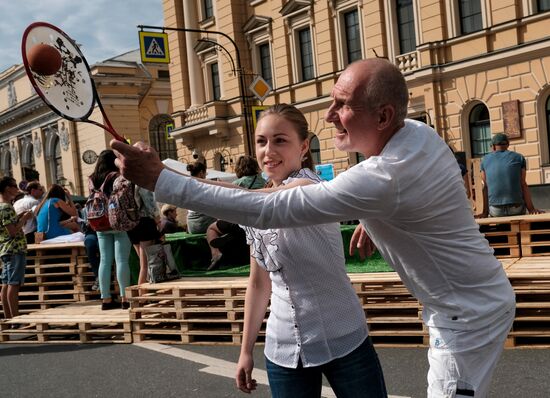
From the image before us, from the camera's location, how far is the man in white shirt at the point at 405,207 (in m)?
1.91

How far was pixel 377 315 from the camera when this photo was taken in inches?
243

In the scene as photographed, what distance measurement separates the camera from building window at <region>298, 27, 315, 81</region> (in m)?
27.6

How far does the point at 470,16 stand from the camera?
21.0 metres

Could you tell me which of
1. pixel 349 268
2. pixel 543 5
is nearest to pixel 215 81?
pixel 543 5

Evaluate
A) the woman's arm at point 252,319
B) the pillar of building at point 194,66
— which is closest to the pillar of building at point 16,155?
the pillar of building at point 194,66

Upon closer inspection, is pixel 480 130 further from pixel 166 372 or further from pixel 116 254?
pixel 166 372

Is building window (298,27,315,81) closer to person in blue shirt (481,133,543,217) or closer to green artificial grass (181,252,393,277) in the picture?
person in blue shirt (481,133,543,217)

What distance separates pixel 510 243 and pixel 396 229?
598 centimetres

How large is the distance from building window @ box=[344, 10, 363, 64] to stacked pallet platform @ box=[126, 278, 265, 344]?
1976 centimetres

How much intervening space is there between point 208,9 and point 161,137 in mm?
15501

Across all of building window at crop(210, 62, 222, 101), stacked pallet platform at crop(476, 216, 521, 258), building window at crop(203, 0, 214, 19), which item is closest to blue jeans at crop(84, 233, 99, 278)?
stacked pallet platform at crop(476, 216, 521, 258)

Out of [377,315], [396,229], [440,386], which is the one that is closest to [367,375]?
[440,386]

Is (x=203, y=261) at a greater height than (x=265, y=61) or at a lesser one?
lesser

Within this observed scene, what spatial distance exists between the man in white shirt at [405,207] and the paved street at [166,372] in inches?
104
